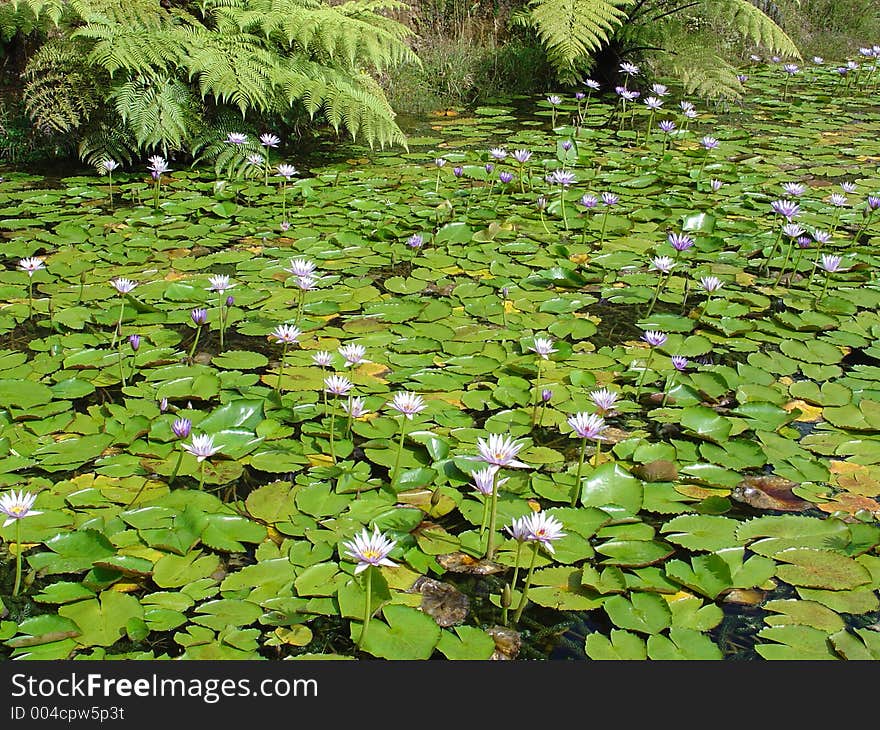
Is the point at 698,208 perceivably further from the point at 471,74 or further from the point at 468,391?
the point at 471,74

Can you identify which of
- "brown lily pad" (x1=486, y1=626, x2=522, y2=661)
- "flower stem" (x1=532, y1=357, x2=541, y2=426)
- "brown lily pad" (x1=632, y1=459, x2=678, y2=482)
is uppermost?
"flower stem" (x1=532, y1=357, x2=541, y2=426)

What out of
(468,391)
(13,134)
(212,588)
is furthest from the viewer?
(13,134)

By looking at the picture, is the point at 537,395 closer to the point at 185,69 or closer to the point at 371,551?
the point at 371,551

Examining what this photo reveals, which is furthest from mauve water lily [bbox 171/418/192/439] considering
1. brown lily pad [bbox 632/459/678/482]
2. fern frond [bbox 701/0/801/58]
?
fern frond [bbox 701/0/801/58]

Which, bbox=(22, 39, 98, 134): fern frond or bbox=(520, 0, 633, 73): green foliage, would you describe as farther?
bbox=(520, 0, 633, 73): green foliage

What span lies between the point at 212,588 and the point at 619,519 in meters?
0.88

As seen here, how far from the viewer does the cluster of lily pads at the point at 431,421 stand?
163 cm

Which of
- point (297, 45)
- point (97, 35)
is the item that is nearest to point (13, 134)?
point (97, 35)

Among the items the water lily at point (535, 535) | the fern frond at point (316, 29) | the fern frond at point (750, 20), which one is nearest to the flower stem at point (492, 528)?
the water lily at point (535, 535)

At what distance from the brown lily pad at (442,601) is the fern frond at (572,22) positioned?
4404 mm

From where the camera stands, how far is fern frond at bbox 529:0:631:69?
5355mm

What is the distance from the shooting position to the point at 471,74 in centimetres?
600

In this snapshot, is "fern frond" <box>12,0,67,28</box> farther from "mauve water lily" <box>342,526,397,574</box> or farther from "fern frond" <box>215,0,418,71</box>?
"mauve water lily" <box>342,526,397,574</box>

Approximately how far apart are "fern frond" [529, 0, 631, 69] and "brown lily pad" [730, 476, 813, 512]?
3.96 m
